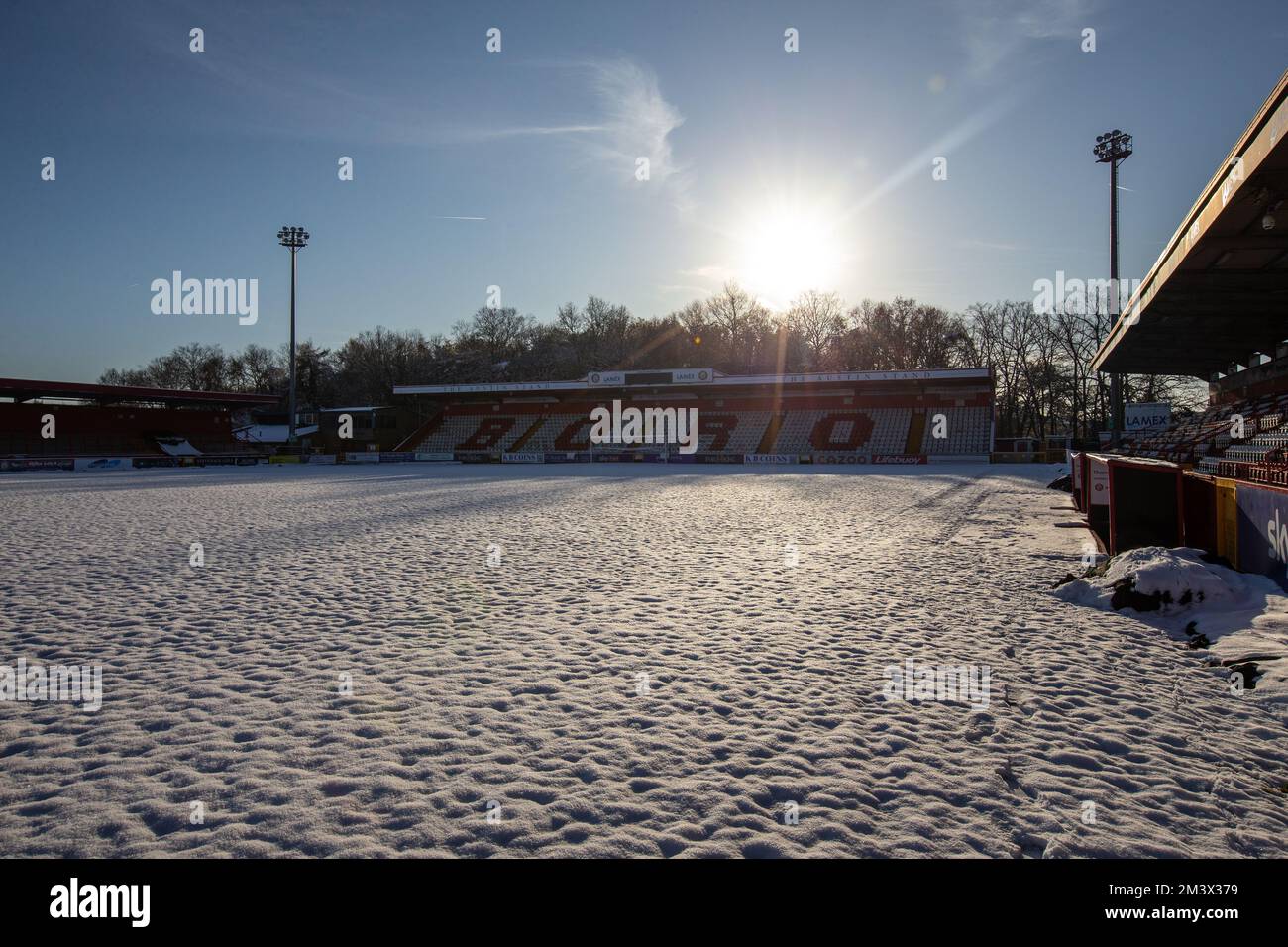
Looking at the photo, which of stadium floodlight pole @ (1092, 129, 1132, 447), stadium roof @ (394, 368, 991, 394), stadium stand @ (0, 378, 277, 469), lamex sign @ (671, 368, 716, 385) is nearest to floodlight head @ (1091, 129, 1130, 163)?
stadium floodlight pole @ (1092, 129, 1132, 447)

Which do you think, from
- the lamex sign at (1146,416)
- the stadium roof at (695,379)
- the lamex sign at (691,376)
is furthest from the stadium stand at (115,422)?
the lamex sign at (1146,416)

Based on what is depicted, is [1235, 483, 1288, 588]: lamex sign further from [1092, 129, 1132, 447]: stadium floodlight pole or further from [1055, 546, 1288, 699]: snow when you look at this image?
[1092, 129, 1132, 447]: stadium floodlight pole

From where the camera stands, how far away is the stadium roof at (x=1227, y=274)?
8.02 meters

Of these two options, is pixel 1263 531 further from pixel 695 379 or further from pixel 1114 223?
pixel 695 379

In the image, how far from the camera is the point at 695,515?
15.6 metres

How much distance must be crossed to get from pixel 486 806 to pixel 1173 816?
124 inches

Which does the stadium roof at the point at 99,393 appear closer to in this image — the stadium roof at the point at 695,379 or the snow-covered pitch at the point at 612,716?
the stadium roof at the point at 695,379

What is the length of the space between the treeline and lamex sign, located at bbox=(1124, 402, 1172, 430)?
758 inches

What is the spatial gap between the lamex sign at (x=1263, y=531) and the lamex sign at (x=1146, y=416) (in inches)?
1375

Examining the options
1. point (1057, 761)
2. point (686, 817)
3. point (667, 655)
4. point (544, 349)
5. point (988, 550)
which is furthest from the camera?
point (544, 349)

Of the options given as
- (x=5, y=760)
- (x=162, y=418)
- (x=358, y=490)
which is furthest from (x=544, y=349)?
(x=5, y=760)

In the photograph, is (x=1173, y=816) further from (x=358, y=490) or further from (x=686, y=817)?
(x=358, y=490)

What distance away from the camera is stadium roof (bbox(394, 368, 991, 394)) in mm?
44594
